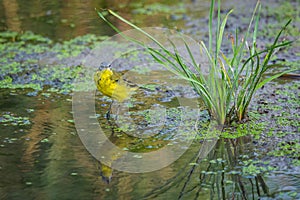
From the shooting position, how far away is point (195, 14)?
831 centimetres

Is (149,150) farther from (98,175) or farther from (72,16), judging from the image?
(72,16)

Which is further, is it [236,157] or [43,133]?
[43,133]

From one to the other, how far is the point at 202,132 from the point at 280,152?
0.64 metres

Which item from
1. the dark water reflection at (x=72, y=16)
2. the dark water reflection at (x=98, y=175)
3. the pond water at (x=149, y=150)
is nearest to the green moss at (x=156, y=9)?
the dark water reflection at (x=72, y=16)

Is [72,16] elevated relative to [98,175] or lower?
elevated

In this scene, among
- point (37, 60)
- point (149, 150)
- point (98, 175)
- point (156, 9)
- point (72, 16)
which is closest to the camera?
point (98, 175)

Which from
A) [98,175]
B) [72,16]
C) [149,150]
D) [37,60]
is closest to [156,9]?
[72,16]

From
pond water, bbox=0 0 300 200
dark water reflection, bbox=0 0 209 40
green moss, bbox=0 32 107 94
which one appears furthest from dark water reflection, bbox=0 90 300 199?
dark water reflection, bbox=0 0 209 40

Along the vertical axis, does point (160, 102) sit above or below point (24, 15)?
below

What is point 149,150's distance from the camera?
13.0 ft

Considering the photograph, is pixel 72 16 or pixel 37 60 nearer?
pixel 37 60

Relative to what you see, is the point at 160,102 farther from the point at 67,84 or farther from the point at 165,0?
the point at 165,0

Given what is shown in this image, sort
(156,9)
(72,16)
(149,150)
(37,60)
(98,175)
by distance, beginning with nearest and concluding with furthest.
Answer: (98,175) < (149,150) < (37,60) < (72,16) < (156,9)

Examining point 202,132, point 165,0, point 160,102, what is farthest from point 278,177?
point 165,0
